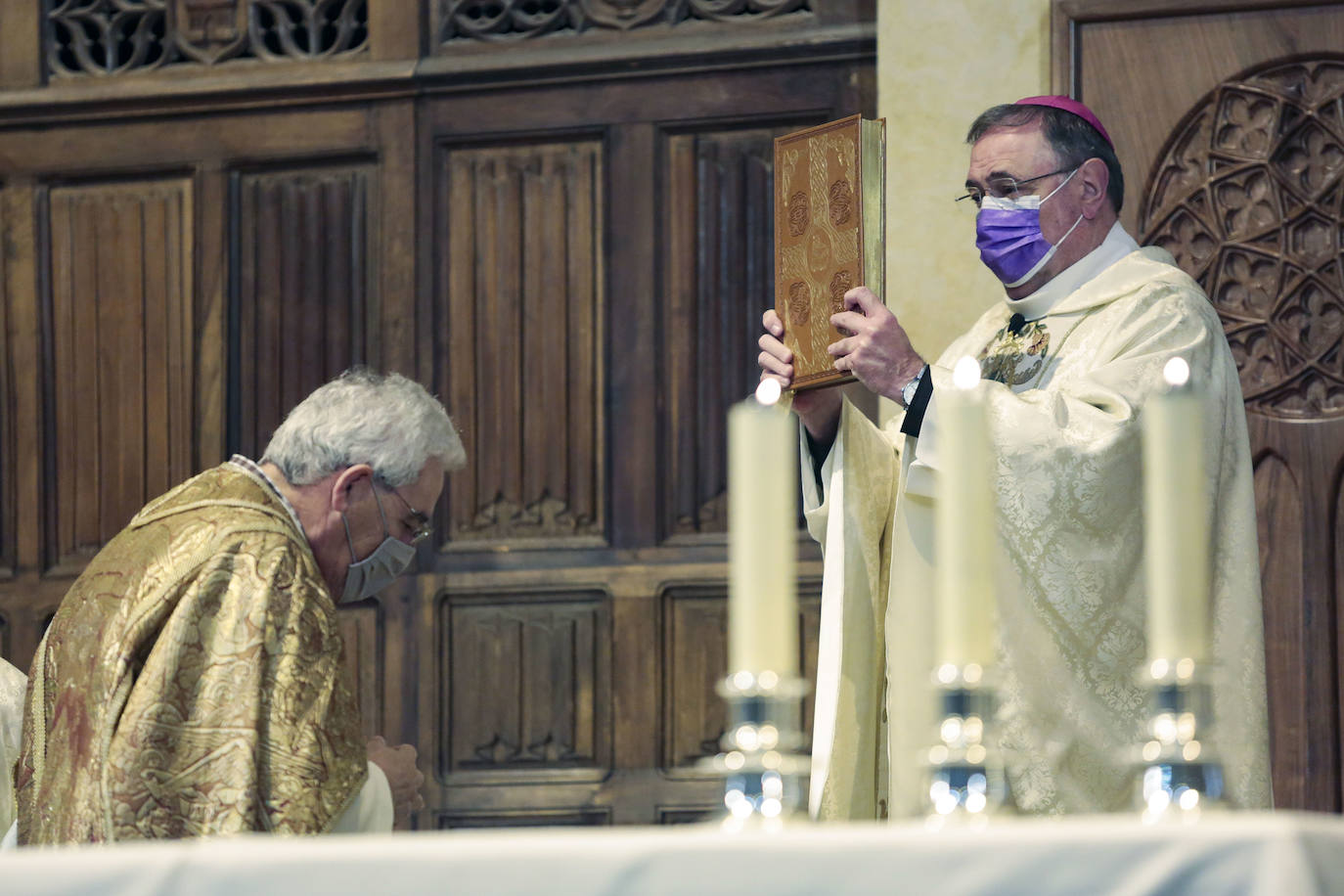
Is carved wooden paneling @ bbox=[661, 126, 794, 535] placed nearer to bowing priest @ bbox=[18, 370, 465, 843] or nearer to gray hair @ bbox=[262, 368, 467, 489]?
gray hair @ bbox=[262, 368, 467, 489]

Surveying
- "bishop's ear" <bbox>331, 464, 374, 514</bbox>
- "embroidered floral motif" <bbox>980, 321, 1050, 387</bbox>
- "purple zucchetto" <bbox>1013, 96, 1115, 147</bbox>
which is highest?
"purple zucchetto" <bbox>1013, 96, 1115, 147</bbox>

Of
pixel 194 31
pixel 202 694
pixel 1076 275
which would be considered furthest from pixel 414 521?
pixel 194 31

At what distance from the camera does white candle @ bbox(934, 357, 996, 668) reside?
1724 mm

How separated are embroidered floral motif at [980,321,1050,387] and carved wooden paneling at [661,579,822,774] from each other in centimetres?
161

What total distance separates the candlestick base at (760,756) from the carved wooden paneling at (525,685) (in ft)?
12.4

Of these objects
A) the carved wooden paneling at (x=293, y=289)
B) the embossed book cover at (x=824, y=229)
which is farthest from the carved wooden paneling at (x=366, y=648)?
the embossed book cover at (x=824, y=229)

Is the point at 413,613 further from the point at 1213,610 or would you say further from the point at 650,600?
the point at 1213,610

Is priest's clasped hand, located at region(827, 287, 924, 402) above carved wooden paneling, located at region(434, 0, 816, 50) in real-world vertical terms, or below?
below

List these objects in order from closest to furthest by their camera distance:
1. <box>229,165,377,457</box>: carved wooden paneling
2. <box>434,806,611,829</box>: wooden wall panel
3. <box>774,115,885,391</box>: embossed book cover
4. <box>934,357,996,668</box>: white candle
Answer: <box>934,357,996,668</box>: white candle < <box>774,115,885,391</box>: embossed book cover < <box>434,806,611,829</box>: wooden wall panel < <box>229,165,377,457</box>: carved wooden paneling

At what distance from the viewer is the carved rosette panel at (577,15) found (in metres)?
5.75

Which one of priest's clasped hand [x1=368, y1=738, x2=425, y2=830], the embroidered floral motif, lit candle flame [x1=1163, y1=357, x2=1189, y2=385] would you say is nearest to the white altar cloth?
lit candle flame [x1=1163, y1=357, x2=1189, y2=385]

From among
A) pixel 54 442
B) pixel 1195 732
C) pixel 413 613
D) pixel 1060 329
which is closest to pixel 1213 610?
pixel 1060 329

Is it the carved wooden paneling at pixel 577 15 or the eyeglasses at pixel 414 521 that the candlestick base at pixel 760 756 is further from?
the carved wooden paneling at pixel 577 15

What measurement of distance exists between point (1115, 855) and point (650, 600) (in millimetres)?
4042
